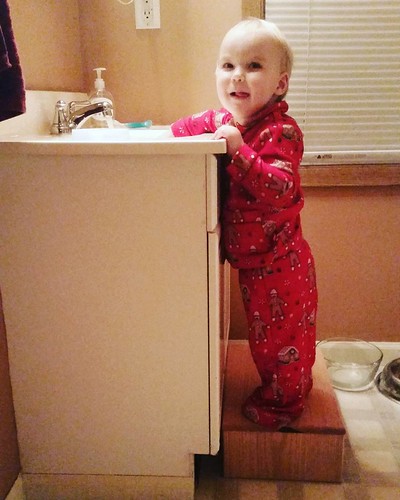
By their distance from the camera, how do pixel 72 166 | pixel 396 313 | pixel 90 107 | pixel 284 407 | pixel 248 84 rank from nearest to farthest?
pixel 72 166
pixel 248 84
pixel 284 407
pixel 90 107
pixel 396 313

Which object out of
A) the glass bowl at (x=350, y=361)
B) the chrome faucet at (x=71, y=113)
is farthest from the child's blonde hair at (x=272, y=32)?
the glass bowl at (x=350, y=361)

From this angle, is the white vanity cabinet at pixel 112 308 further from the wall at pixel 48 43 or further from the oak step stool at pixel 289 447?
the wall at pixel 48 43

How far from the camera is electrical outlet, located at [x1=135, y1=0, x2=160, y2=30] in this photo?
159cm

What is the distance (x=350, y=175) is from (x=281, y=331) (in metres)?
0.72

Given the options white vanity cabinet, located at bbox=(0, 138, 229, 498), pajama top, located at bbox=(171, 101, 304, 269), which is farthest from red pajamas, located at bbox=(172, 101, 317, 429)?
white vanity cabinet, located at bbox=(0, 138, 229, 498)

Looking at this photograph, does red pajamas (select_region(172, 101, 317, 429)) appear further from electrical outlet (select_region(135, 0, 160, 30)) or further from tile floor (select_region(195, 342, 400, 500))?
electrical outlet (select_region(135, 0, 160, 30))

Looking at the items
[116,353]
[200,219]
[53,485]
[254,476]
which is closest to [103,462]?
[53,485]

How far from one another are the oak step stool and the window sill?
74 centimetres

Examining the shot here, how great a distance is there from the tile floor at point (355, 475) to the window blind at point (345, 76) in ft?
2.71

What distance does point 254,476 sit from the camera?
3.98 ft

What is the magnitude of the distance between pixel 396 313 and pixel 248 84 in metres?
1.06

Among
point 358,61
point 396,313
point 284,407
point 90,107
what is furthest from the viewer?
point 396,313

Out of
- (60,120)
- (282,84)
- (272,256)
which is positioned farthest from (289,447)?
(60,120)

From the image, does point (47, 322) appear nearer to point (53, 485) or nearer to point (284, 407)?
point (53, 485)
